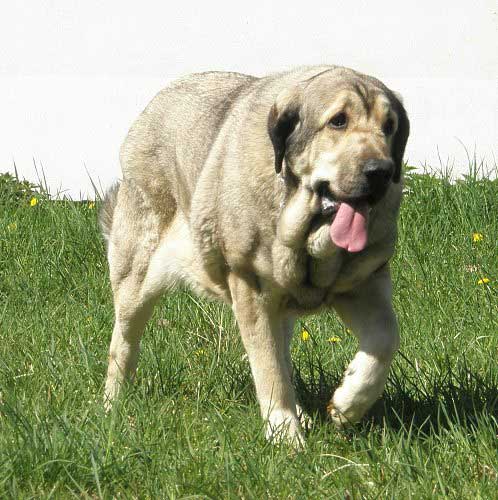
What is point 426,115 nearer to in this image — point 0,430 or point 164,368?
point 164,368

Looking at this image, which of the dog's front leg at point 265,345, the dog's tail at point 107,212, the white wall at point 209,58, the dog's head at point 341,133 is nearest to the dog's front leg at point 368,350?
the dog's front leg at point 265,345

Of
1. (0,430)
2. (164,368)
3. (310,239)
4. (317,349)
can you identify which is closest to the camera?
(0,430)

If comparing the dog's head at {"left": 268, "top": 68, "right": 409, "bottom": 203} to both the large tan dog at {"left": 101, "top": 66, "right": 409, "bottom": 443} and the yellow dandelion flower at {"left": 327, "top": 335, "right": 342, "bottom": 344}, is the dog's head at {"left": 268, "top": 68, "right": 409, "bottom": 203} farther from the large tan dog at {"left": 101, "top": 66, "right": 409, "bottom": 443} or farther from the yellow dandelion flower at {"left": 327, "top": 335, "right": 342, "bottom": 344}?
the yellow dandelion flower at {"left": 327, "top": 335, "right": 342, "bottom": 344}

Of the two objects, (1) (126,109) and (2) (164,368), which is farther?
(1) (126,109)

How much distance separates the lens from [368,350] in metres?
4.17

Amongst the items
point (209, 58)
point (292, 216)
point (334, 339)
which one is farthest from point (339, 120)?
point (209, 58)

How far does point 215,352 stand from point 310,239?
45.0 inches

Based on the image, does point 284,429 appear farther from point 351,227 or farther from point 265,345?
point 351,227

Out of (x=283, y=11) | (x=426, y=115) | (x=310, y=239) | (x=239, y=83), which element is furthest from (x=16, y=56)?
(x=310, y=239)

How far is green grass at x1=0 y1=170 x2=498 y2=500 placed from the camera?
3637 millimetres

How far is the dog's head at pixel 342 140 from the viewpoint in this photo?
3961 millimetres

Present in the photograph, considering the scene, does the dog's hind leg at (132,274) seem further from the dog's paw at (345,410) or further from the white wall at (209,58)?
the white wall at (209,58)

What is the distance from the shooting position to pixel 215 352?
5.22 meters

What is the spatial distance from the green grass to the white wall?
0.86 metres
